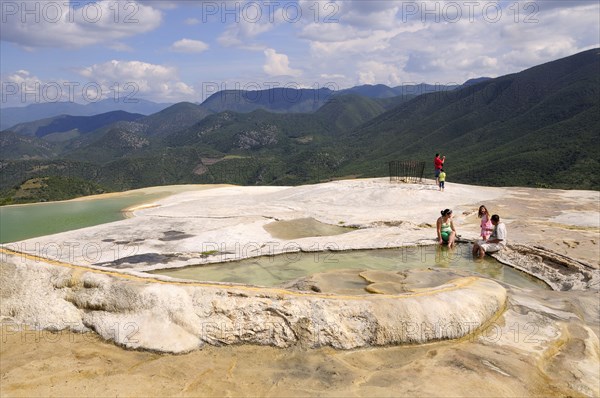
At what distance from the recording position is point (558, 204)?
21.9 metres

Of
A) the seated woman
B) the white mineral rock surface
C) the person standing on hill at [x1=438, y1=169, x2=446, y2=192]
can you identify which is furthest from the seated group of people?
the person standing on hill at [x1=438, y1=169, x2=446, y2=192]

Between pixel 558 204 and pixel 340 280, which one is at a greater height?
pixel 558 204

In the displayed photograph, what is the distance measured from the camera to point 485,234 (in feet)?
48.1

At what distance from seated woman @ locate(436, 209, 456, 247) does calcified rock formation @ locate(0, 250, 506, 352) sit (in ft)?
23.6

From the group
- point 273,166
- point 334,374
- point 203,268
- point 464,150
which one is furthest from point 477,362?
point 273,166

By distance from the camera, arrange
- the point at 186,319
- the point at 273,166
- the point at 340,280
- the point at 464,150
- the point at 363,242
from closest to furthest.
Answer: the point at 186,319
the point at 340,280
the point at 363,242
the point at 464,150
the point at 273,166

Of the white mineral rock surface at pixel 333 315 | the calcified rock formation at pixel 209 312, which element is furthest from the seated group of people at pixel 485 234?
the calcified rock formation at pixel 209 312

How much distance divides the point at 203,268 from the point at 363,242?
19.9 ft

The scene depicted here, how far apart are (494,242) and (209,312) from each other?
35.3ft

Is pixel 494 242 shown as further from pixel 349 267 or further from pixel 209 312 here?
pixel 209 312

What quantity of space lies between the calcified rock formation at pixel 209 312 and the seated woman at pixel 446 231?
718 cm

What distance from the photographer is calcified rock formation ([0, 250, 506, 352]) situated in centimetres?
702

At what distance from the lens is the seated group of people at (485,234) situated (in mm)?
13813

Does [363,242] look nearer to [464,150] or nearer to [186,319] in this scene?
[186,319]
